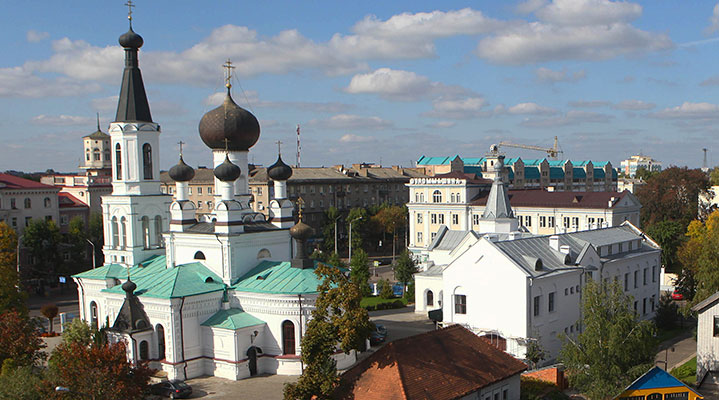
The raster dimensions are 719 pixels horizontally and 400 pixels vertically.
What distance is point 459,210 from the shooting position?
214ft

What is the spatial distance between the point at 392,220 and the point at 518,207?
1775 cm

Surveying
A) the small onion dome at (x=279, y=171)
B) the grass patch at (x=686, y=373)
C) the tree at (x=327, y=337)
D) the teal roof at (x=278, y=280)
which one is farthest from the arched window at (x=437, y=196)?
the tree at (x=327, y=337)

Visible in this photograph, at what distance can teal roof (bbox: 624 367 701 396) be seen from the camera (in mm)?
21406

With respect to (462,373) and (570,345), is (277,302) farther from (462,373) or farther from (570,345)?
(570,345)

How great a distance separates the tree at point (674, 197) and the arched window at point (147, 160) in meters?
51.4

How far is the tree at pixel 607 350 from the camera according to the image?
22203 millimetres

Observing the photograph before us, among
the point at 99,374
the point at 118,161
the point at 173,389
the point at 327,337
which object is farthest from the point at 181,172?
the point at 327,337

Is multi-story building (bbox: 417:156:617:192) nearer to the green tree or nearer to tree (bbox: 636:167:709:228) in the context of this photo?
tree (bbox: 636:167:709:228)

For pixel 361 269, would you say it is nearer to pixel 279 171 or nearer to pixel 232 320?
pixel 279 171

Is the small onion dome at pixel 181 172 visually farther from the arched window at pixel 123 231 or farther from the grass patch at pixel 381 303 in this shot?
the grass patch at pixel 381 303

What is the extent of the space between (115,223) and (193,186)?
44554mm

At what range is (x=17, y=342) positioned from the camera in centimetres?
2455

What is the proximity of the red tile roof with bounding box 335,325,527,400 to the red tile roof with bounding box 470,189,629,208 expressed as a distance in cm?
3721

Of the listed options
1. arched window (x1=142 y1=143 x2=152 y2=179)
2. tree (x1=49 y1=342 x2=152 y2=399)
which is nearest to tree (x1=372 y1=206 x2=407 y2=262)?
arched window (x1=142 y1=143 x2=152 y2=179)
